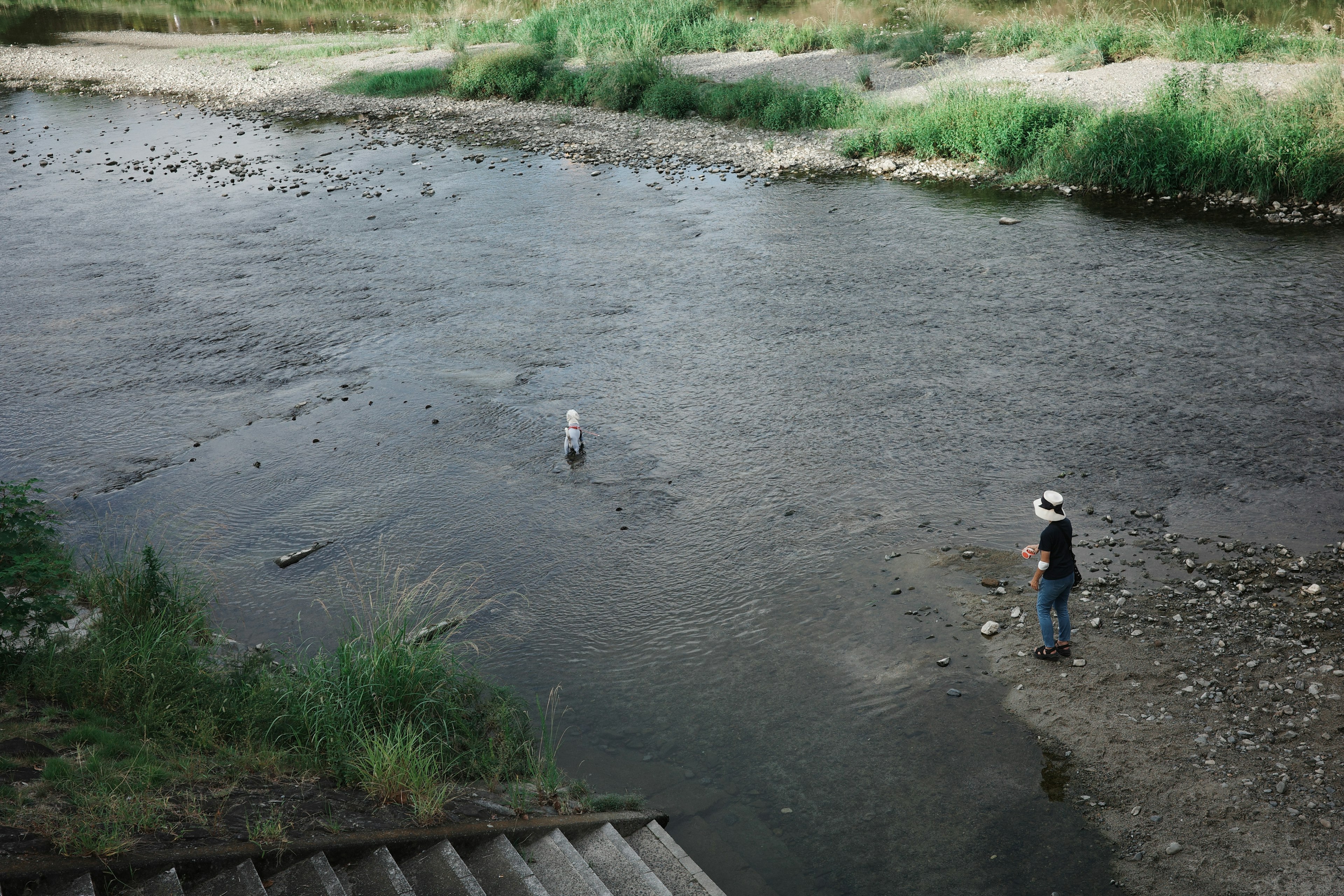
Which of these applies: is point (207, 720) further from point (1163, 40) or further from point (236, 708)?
point (1163, 40)

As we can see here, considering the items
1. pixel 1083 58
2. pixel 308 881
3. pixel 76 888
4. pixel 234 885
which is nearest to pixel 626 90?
pixel 1083 58

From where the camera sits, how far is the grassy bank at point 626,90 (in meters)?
24.7

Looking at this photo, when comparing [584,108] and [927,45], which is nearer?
[927,45]

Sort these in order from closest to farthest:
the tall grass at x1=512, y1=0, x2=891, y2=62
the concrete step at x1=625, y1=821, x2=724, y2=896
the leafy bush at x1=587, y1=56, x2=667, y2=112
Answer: the concrete step at x1=625, y1=821, x2=724, y2=896, the leafy bush at x1=587, y1=56, x2=667, y2=112, the tall grass at x1=512, y1=0, x2=891, y2=62

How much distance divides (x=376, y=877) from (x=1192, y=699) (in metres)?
5.75

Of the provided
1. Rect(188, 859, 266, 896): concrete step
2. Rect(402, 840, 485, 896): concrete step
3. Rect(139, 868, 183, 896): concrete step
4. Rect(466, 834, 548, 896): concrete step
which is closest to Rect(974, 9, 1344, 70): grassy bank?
Rect(466, 834, 548, 896): concrete step

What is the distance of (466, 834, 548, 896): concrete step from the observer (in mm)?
→ 5258

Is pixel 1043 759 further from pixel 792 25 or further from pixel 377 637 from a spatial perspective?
pixel 792 25

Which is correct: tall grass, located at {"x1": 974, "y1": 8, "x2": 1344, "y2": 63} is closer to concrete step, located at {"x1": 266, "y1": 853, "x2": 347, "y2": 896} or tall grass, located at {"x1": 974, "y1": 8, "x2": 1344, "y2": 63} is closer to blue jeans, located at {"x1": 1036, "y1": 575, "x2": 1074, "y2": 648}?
blue jeans, located at {"x1": 1036, "y1": 575, "x2": 1074, "y2": 648}

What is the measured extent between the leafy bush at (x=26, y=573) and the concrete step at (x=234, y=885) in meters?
2.69

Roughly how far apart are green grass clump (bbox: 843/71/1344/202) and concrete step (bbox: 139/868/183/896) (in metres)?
19.9

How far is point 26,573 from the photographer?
Result: 6.39 metres

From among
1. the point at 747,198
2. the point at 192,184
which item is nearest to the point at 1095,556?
the point at 747,198

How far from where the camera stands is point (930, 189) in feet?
66.4
